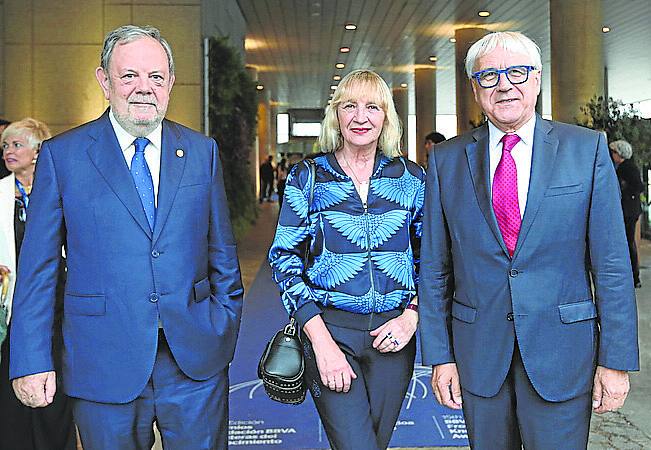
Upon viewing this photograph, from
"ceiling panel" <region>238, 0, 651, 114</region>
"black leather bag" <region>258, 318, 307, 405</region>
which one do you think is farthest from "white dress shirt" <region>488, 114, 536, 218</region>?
"ceiling panel" <region>238, 0, 651, 114</region>

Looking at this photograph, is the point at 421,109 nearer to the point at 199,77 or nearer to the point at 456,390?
the point at 199,77

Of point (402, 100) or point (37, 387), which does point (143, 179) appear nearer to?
point (37, 387)

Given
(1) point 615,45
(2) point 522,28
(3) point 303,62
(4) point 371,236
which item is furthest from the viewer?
(3) point 303,62

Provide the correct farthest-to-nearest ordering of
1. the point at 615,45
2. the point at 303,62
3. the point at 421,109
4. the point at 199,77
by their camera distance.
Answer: the point at 421,109
the point at 303,62
the point at 615,45
the point at 199,77

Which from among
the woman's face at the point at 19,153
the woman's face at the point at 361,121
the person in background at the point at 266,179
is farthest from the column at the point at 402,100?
the woman's face at the point at 361,121

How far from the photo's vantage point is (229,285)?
2.46 metres

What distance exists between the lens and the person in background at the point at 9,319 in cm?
323

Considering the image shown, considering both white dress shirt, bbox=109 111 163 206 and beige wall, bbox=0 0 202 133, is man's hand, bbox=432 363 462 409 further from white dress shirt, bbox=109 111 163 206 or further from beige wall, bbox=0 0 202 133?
beige wall, bbox=0 0 202 133

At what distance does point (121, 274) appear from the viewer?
2244mm

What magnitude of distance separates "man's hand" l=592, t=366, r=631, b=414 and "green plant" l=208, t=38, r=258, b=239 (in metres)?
9.51

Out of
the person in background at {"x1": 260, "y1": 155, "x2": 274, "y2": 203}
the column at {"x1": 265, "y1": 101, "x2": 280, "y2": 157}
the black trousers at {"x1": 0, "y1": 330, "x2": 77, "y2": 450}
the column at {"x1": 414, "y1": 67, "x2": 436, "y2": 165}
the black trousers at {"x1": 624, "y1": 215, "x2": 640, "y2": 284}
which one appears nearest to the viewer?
the black trousers at {"x1": 0, "y1": 330, "x2": 77, "y2": 450}

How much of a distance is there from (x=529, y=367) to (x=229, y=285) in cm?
93

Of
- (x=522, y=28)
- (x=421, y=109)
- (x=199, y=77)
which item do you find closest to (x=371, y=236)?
(x=199, y=77)

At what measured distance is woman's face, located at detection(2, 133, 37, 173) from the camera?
3473 millimetres
